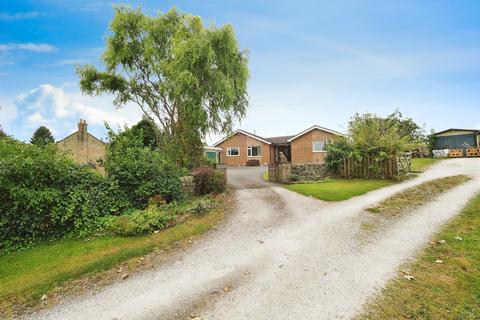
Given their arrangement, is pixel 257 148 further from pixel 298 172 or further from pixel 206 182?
pixel 206 182

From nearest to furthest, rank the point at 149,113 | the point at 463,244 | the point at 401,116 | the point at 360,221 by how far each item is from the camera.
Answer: the point at 463,244 → the point at 360,221 → the point at 149,113 → the point at 401,116

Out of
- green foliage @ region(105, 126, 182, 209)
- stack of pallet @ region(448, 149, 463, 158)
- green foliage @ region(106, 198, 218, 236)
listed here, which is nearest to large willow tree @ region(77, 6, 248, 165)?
green foliage @ region(105, 126, 182, 209)

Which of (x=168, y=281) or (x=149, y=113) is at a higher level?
(x=149, y=113)

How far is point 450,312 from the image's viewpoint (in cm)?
345

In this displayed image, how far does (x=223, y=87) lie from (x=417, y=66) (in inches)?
516

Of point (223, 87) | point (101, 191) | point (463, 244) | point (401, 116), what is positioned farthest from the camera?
point (401, 116)

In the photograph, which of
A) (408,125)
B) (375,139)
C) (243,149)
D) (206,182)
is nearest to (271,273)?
(206,182)

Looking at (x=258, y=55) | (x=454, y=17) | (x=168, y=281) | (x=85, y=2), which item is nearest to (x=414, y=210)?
(x=168, y=281)

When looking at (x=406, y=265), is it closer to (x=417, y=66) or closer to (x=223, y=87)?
(x=223, y=87)

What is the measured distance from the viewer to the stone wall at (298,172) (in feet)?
54.0

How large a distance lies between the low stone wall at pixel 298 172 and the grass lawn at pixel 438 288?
1065cm

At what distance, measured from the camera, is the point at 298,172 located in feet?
55.1

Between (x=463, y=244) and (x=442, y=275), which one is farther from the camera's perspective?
(x=463, y=244)

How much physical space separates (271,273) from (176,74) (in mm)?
13879
